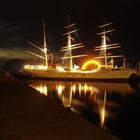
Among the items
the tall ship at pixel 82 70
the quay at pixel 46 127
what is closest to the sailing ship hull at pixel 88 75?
the tall ship at pixel 82 70

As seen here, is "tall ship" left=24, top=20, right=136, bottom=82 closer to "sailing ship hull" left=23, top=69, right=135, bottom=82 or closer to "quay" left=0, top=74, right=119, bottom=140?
"sailing ship hull" left=23, top=69, right=135, bottom=82

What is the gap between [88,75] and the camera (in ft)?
230

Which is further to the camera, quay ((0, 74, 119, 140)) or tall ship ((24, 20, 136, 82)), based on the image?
tall ship ((24, 20, 136, 82))

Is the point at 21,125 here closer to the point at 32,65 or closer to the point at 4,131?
the point at 4,131

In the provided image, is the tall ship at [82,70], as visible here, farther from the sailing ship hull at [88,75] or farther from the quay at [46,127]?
the quay at [46,127]

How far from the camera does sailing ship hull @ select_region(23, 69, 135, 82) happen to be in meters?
64.2

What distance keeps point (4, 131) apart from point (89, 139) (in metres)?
2.69

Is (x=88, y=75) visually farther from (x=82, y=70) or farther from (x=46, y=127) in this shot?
(x=46, y=127)

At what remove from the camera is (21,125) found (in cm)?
986

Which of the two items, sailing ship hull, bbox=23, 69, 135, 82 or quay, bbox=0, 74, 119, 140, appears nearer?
quay, bbox=0, 74, 119, 140

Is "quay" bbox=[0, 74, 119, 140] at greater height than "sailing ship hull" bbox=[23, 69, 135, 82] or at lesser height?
greater

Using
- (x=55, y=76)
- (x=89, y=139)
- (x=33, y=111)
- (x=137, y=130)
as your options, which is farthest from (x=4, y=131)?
(x=55, y=76)

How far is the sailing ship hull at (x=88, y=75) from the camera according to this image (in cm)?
6425

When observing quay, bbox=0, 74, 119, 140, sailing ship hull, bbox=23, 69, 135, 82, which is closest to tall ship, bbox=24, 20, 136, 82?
sailing ship hull, bbox=23, 69, 135, 82
